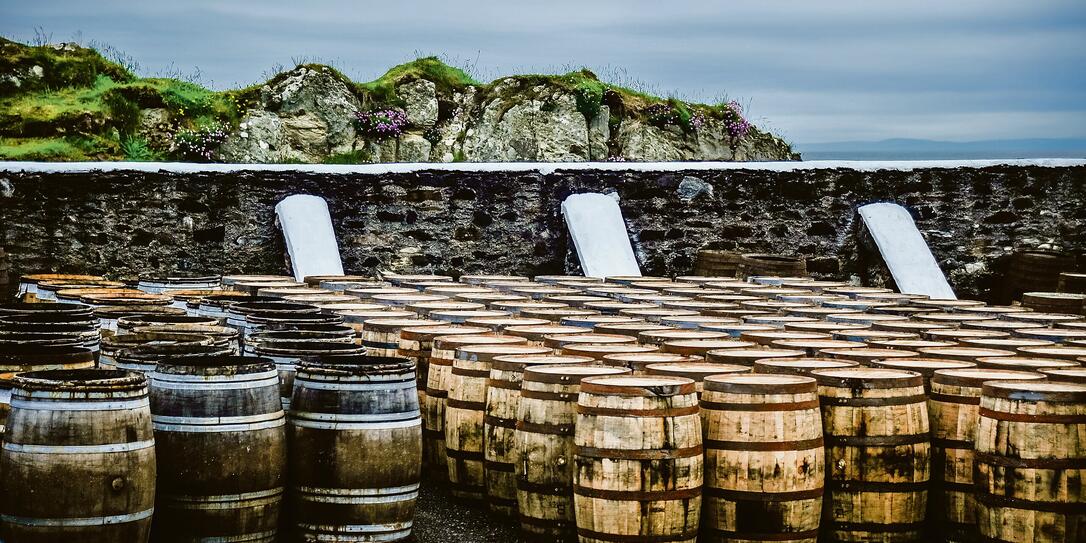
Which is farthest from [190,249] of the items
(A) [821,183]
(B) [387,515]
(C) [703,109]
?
(C) [703,109]

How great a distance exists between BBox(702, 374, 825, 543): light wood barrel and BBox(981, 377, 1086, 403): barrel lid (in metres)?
0.62

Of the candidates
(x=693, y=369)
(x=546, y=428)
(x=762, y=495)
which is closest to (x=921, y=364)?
(x=693, y=369)

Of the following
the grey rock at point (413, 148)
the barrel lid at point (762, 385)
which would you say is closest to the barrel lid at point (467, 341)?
the barrel lid at point (762, 385)

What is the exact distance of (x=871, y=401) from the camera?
4.43 metres

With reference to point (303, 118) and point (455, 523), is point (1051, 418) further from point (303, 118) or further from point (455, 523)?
point (303, 118)

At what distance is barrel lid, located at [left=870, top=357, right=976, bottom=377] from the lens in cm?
482

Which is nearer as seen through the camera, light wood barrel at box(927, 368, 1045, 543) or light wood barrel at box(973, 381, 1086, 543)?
light wood barrel at box(973, 381, 1086, 543)

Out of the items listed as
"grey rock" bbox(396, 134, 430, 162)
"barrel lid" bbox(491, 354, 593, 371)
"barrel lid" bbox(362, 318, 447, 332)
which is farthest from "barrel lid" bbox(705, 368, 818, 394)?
"grey rock" bbox(396, 134, 430, 162)

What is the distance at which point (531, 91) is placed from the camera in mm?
22938

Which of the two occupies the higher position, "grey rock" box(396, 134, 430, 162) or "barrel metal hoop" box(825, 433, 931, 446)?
"grey rock" box(396, 134, 430, 162)

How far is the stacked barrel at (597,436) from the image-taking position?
4125mm

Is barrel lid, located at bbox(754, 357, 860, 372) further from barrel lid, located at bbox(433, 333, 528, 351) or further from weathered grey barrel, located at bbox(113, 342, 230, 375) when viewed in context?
weathered grey barrel, located at bbox(113, 342, 230, 375)

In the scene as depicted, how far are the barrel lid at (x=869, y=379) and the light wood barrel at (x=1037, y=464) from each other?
35 centimetres

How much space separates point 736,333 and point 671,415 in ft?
6.77
